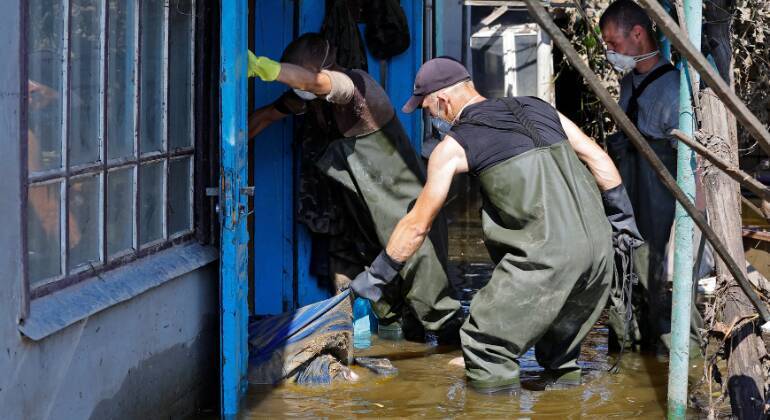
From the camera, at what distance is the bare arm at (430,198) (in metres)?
5.21

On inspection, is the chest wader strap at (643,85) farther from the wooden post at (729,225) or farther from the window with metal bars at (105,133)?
the window with metal bars at (105,133)

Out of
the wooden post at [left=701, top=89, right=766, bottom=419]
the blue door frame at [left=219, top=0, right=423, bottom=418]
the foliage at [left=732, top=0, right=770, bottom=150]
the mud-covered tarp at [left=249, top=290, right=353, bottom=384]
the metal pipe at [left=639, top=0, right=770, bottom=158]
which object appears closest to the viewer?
the metal pipe at [left=639, top=0, right=770, bottom=158]

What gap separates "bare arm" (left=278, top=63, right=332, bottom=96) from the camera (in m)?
5.68

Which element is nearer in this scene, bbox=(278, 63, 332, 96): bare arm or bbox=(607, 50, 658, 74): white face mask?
bbox=(278, 63, 332, 96): bare arm

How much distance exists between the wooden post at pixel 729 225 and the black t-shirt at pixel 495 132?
29.0 inches

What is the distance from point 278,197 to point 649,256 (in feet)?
7.20

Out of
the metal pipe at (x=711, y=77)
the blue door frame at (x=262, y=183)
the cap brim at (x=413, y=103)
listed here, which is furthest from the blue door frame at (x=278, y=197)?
the metal pipe at (x=711, y=77)

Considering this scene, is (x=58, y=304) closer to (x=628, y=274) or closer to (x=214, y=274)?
(x=214, y=274)

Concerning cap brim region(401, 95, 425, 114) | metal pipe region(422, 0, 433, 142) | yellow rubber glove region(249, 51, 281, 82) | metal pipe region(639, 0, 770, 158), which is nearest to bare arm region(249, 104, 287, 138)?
yellow rubber glove region(249, 51, 281, 82)

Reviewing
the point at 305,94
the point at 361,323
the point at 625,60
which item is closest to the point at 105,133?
the point at 305,94

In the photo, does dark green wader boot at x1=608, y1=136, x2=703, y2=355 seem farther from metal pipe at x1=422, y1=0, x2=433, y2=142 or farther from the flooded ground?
metal pipe at x1=422, y1=0, x2=433, y2=142

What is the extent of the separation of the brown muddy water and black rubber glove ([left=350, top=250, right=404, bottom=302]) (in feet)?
1.80

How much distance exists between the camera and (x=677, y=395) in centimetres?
498

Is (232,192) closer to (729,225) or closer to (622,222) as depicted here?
(622,222)
